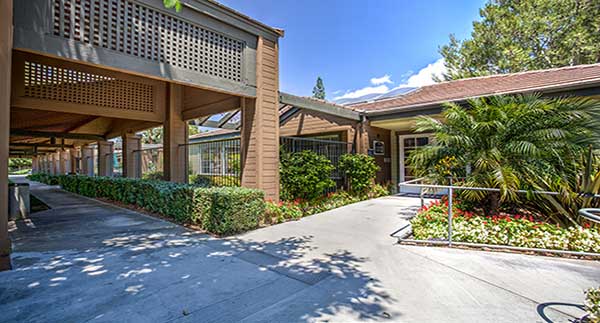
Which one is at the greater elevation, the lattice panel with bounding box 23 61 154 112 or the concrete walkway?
the lattice panel with bounding box 23 61 154 112

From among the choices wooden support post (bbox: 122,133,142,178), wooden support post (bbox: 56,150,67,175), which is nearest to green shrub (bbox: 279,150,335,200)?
wooden support post (bbox: 122,133,142,178)

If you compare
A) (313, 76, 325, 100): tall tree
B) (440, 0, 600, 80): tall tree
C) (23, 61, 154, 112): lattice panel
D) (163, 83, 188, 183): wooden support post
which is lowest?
(163, 83, 188, 183): wooden support post

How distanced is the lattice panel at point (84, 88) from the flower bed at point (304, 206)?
571cm

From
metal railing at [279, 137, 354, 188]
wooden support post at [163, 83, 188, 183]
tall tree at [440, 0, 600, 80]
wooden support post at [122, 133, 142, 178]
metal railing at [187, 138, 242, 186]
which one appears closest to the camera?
metal railing at [187, 138, 242, 186]

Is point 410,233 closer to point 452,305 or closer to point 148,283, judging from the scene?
point 452,305

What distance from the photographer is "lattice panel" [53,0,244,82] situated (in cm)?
403

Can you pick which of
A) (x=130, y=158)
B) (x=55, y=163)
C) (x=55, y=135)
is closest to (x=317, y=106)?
(x=130, y=158)

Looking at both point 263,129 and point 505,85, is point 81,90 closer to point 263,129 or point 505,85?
point 263,129

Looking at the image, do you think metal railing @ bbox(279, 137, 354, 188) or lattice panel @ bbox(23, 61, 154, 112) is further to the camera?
metal railing @ bbox(279, 137, 354, 188)

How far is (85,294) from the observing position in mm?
2771

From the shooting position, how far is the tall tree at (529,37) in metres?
14.9

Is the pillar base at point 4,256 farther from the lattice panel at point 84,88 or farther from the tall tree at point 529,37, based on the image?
the tall tree at point 529,37

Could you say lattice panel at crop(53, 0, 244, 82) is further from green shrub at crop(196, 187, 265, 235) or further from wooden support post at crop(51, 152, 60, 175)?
wooden support post at crop(51, 152, 60, 175)

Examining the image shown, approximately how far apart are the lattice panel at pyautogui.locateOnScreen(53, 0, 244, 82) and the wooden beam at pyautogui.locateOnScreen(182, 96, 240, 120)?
121cm
